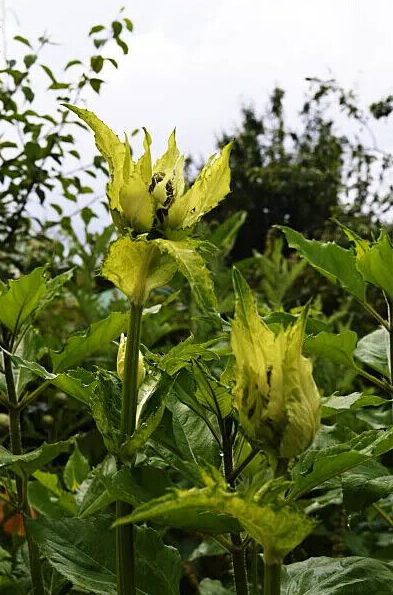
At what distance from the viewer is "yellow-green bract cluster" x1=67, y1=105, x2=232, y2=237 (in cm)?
45

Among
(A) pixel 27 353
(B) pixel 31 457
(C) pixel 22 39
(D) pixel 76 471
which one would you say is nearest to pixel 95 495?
(B) pixel 31 457

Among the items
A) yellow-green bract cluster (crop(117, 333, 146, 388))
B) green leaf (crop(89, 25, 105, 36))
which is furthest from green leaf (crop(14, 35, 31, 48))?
yellow-green bract cluster (crop(117, 333, 146, 388))

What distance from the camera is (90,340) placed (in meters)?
0.71

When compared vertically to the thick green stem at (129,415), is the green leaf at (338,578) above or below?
below

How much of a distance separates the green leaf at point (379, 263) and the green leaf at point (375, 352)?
120mm

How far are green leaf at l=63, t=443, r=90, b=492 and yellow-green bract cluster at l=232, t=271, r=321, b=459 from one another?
61 centimetres

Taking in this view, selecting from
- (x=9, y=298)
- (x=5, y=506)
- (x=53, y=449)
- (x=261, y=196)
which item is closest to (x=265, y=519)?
(x=53, y=449)

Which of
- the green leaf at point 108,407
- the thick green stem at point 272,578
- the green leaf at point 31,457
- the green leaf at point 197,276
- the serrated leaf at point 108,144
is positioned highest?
the serrated leaf at point 108,144

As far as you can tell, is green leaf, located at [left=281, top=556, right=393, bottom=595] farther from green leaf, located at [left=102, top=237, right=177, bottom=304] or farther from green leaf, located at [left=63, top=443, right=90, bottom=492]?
green leaf, located at [left=63, top=443, right=90, bottom=492]

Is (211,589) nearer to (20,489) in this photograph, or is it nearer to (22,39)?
(20,489)

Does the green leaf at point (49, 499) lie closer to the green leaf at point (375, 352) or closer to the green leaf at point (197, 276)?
the green leaf at point (375, 352)

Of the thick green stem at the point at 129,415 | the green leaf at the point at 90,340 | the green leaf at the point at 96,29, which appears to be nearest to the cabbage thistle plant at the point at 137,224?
the thick green stem at the point at 129,415

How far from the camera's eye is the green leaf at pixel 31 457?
22.3 inches

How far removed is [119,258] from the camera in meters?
0.45
